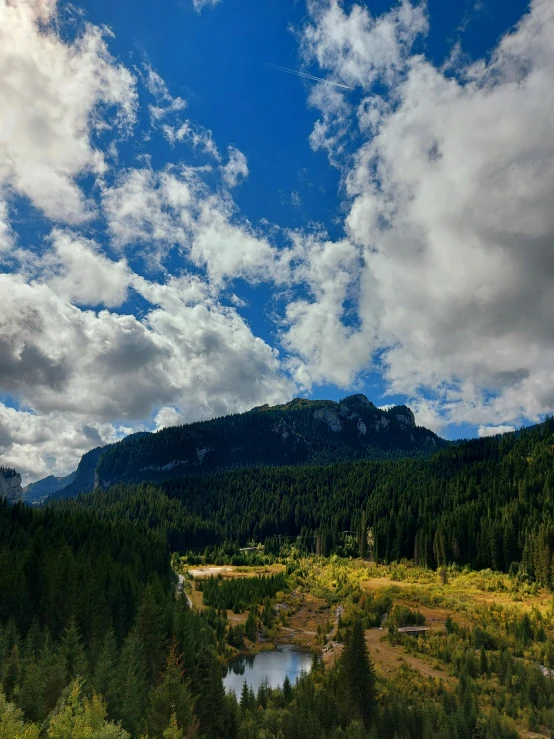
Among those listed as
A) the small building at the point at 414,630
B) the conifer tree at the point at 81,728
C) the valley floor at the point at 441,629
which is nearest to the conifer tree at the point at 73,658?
the conifer tree at the point at 81,728

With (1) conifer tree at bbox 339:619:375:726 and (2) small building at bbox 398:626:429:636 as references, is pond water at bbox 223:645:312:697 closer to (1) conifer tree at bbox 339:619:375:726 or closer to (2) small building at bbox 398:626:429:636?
(2) small building at bbox 398:626:429:636

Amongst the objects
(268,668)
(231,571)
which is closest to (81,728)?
(268,668)

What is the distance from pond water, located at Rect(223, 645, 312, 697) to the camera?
2292 inches

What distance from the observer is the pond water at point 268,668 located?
5822 cm

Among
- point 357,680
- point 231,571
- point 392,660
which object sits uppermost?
point 357,680

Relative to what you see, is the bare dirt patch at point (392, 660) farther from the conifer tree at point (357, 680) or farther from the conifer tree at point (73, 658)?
the conifer tree at point (73, 658)

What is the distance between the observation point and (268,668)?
6419 cm

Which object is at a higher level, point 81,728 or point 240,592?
point 81,728

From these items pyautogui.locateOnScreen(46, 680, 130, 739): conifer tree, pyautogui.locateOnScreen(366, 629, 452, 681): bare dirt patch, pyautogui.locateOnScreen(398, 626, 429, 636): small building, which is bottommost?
pyautogui.locateOnScreen(366, 629, 452, 681): bare dirt patch

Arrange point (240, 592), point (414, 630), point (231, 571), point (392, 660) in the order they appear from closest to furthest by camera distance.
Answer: point (392, 660) → point (414, 630) → point (240, 592) → point (231, 571)

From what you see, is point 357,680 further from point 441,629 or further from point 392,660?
point 441,629

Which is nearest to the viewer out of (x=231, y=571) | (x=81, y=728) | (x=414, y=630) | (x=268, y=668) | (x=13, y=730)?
(x=13, y=730)

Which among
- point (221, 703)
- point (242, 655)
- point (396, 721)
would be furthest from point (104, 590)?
point (396, 721)

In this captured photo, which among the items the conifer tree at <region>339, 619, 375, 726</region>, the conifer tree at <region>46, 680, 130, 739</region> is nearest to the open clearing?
the conifer tree at <region>339, 619, 375, 726</region>
